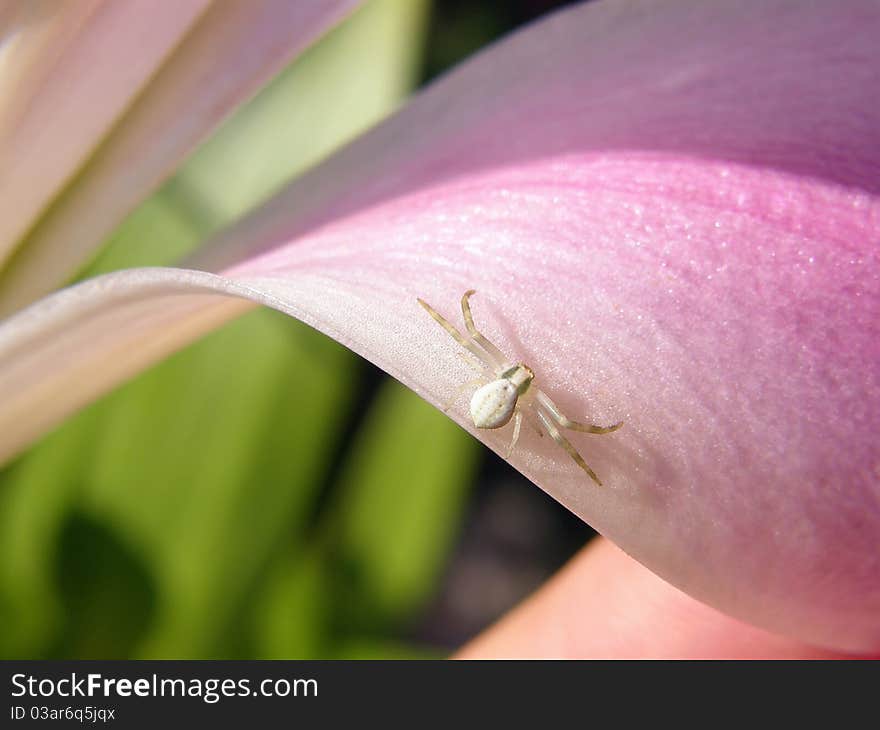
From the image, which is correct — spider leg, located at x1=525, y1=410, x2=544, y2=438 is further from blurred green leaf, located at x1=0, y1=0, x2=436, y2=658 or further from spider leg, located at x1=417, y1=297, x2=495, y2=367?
blurred green leaf, located at x1=0, y1=0, x2=436, y2=658

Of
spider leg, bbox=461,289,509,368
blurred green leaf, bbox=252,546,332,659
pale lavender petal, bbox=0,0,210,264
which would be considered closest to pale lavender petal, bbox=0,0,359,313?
pale lavender petal, bbox=0,0,210,264

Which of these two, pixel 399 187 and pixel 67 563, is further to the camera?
pixel 67 563

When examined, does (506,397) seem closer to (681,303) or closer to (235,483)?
(681,303)

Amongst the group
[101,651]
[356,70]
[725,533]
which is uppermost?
[356,70]

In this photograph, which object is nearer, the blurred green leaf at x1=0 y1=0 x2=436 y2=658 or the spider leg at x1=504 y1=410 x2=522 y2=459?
the spider leg at x1=504 y1=410 x2=522 y2=459

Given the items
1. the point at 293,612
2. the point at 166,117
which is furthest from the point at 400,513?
the point at 166,117

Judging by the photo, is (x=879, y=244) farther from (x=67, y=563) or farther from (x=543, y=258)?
(x=67, y=563)
